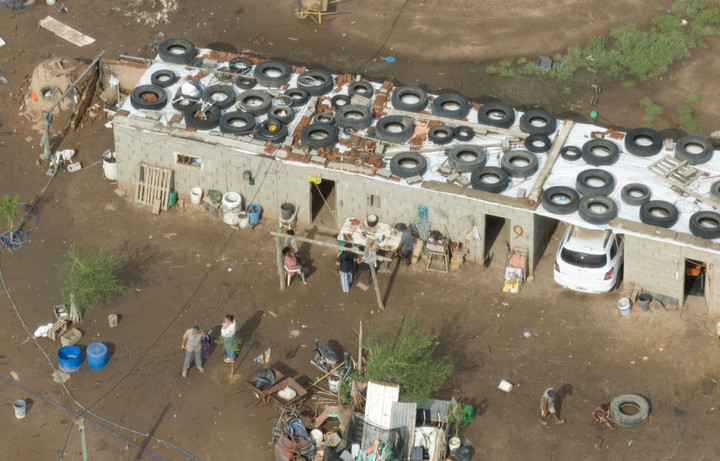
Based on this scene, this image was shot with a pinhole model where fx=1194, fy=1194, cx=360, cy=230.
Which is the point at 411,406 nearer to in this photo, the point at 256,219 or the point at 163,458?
the point at 163,458

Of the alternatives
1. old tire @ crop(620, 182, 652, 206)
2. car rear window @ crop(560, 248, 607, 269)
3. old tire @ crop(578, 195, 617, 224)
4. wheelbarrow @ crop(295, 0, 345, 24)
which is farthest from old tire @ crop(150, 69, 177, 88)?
old tire @ crop(620, 182, 652, 206)

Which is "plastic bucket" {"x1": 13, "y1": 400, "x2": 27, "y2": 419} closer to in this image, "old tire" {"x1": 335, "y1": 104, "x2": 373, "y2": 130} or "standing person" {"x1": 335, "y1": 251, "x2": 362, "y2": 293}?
"standing person" {"x1": 335, "y1": 251, "x2": 362, "y2": 293}

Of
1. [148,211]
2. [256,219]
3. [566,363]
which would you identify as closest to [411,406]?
[566,363]

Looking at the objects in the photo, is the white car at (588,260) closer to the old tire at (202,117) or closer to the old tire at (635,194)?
the old tire at (635,194)

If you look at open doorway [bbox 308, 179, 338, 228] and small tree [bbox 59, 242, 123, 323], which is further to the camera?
open doorway [bbox 308, 179, 338, 228]

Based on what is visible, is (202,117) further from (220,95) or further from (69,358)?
(69,358)

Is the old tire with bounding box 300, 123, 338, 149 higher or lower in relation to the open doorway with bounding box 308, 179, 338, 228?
higher
